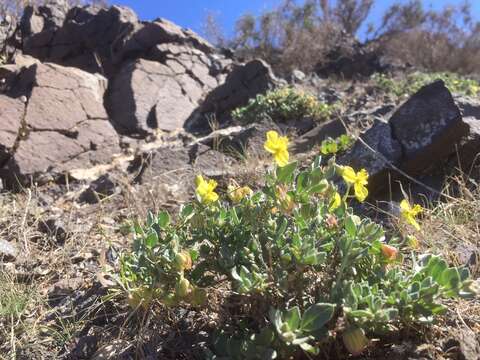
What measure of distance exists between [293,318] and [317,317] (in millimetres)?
72

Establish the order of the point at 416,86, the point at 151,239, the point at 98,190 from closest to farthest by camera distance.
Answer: the point at 151,239 < the point at 98,190 < the point at 416,86

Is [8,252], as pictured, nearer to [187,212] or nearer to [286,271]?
[187,212]

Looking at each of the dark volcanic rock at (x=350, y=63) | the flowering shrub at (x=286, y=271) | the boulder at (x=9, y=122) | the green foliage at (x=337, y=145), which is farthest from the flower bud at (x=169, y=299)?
the dark volcanic rock at (x=350, y=63)

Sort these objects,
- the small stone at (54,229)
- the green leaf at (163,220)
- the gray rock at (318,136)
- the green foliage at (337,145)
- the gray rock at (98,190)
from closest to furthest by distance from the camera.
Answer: the green leaf at (163,220) < the small stone at (54,229) < the green foliage at (337,145) < the gray rock at (98,190) < the gray rock at (318,136)

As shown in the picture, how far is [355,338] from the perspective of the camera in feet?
4.72

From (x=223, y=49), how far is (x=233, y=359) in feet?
37.1

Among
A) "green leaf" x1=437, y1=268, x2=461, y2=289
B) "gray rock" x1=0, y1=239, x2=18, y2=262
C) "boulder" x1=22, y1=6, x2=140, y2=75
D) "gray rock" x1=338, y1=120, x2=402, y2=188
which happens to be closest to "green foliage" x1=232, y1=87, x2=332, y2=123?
"gray rock" x1=338, y1=120, x2=402, y2=188

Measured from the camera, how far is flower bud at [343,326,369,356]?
1.44 metres

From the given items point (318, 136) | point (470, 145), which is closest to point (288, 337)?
point (470, 145)

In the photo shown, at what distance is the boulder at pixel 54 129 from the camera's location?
5375 mm

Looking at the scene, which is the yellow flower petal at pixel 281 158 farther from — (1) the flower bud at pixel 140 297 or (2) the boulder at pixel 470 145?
(2) the boulder at pixel 470 145

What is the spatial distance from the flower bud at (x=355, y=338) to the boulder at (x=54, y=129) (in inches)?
178

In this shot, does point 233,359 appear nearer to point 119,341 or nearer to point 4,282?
point 119,341

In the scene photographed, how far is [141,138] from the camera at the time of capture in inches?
281
